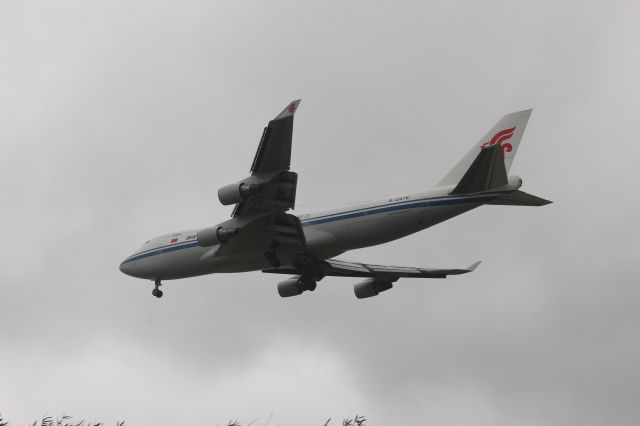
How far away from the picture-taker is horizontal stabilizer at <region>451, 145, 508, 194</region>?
30797 mm

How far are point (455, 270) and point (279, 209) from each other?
918cm

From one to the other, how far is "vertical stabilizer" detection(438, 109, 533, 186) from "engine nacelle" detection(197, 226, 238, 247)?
8.74m

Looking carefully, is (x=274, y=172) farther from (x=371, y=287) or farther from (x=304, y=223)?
(x=371, y=287)

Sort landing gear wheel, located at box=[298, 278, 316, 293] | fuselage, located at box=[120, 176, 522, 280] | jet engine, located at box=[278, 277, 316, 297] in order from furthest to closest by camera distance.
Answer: jet engine, located at box=[278, 277, 316, 297]
landing gear wheel, located at box=[298, 278, 316, 293]
fuselage, located at box=[120, 176, 522, 280]

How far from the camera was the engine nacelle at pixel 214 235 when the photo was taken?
3428cm

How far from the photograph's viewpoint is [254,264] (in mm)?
37094

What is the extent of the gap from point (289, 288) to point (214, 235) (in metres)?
6.29

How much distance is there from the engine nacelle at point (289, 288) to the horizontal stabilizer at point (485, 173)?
9944 mm

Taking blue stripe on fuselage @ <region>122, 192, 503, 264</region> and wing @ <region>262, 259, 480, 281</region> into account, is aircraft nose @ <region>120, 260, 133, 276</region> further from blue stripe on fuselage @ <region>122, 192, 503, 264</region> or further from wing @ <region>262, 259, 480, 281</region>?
wing @ <region>262, 259, 480, 281</region>

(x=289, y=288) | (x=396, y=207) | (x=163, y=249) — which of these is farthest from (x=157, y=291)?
(x=396, y=207)

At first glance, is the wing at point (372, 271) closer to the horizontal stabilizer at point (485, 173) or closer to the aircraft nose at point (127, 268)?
the aircraft nose at point (127, 268)

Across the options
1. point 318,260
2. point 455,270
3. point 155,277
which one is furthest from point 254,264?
point 455,270

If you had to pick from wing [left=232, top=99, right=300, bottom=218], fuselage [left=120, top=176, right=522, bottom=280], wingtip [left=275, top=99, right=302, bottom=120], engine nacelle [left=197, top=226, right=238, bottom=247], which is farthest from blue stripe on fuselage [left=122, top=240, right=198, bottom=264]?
wingtip [left=275, top=99, right=302, bottom=120]

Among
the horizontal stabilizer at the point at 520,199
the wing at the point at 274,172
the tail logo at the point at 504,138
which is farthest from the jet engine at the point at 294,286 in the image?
the horizontal stabilizer at the point at 520,199
